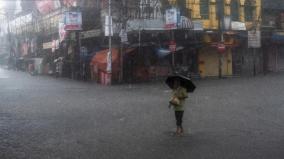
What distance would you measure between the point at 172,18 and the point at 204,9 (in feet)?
19.6

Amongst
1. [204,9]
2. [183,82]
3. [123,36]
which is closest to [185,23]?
[204,9]

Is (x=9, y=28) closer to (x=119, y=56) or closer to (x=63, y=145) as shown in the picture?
(x=119, y=56)

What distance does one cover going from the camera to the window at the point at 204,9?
3394cm

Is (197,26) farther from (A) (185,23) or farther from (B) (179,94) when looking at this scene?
(B) (179,94)

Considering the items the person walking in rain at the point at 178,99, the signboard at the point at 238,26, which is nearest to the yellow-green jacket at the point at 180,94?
the person walking in rain at the point at 178,99

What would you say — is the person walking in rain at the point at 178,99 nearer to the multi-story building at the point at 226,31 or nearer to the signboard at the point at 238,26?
the multi-story building at the point at 226,31

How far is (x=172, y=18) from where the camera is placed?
94.8 feet

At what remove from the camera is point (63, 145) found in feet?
33.2

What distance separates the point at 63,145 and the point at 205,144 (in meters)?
3.12

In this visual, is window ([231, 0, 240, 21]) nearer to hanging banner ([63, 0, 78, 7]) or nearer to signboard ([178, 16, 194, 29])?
signboard ([178, 16, 194, 29])

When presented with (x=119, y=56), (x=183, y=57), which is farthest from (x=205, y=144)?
(x=183, y=57)

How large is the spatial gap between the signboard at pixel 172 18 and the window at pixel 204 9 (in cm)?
551

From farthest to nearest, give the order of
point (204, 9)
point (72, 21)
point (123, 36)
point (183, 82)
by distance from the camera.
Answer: point (204, 9) → point (72, 21) → point (123, 36) → point (183, 82)

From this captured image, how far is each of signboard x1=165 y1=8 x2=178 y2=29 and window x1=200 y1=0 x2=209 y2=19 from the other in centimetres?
551
